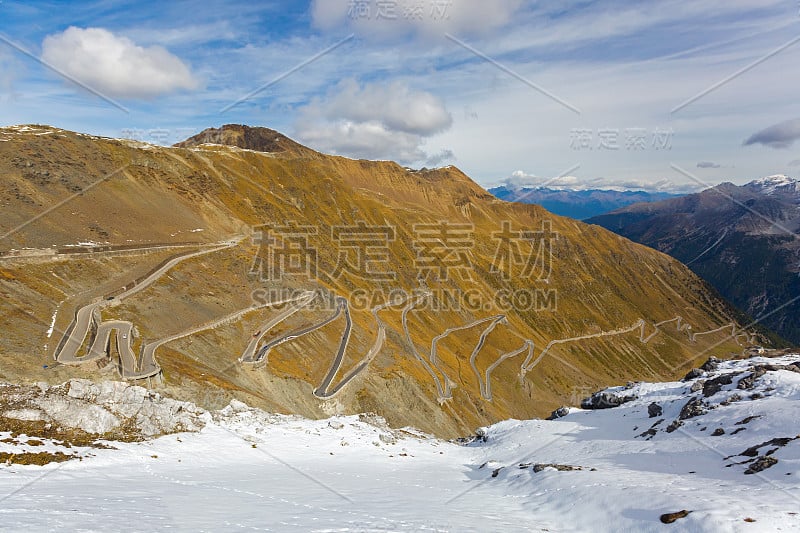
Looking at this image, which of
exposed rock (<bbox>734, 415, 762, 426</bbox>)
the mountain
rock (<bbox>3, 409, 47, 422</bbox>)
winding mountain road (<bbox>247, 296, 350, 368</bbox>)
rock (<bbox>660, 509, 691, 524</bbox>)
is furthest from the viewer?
winding mountain road (<bbox>247, 296, 350, 368</bbox>)

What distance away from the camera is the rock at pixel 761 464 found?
65.2 ft

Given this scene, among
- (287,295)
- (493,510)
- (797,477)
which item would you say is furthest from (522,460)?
(287,295)

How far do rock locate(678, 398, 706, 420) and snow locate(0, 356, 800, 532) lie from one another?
35.1 inches

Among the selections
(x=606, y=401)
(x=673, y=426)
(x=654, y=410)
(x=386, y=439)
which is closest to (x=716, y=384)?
(x=654, y=410)

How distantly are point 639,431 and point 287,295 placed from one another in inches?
2341

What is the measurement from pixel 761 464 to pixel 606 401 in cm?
2668

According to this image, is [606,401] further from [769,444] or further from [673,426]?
[769,444]

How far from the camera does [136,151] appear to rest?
347 feet

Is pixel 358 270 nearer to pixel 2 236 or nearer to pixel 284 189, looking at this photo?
pixel 284 189

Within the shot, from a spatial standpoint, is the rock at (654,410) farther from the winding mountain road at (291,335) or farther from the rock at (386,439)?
the winding mountain road at (291,335)

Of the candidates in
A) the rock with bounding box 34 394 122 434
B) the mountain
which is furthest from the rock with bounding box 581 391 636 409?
the rock with bounding box 34 394 122 434

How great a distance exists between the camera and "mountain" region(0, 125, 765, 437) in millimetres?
42406

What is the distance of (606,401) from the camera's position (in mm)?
45750

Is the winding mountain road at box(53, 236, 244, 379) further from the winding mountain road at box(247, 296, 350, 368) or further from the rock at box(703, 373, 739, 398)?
the rock at box(703, 373, 739, 398)
